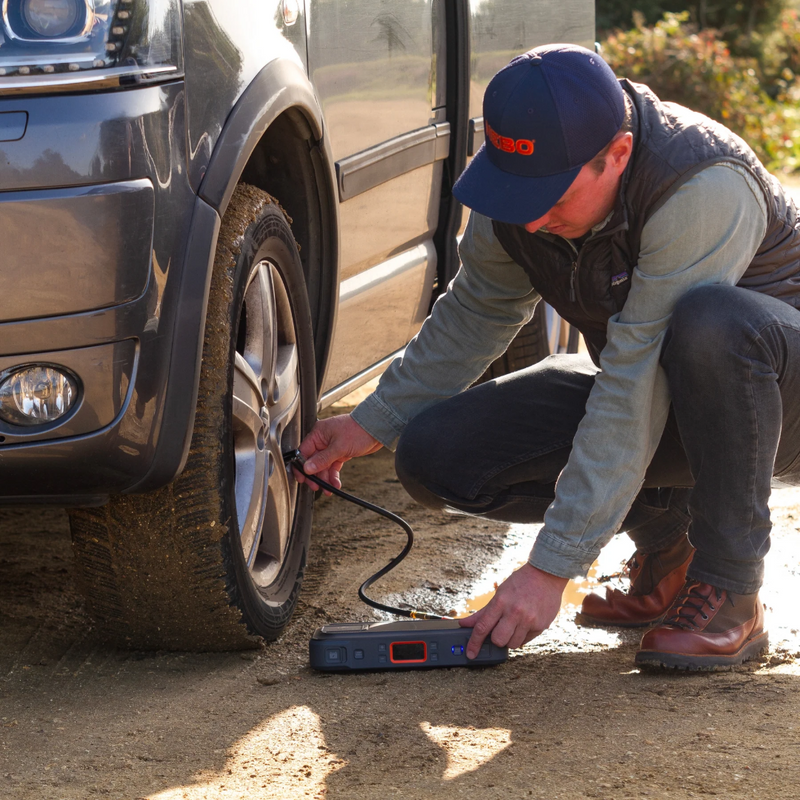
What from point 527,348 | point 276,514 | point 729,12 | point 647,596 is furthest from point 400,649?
point 729,12

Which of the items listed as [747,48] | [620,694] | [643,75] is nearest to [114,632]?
[620,694]

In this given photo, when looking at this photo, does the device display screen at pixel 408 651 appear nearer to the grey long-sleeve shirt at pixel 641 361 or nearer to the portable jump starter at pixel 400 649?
the portable jump starter at pixel 400 649

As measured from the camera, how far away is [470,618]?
7.47 feet

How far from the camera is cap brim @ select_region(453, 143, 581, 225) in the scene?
202 cm

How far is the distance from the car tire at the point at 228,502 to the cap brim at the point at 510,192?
427 millimetres

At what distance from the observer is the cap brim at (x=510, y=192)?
6.63 feet

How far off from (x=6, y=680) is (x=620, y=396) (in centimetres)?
130

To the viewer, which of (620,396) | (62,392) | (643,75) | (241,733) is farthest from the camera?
(643,75)

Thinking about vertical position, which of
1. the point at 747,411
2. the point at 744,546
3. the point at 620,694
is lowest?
the point at 620,694

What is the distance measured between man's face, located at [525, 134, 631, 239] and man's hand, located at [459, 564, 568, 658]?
0.64m

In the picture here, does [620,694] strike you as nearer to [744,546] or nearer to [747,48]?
[744,546]

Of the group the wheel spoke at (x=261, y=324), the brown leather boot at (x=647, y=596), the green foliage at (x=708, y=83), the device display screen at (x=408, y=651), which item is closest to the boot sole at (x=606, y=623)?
the brown leather boot at (x=647, y=596)

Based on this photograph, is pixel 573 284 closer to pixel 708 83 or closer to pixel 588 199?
pixel 588 199

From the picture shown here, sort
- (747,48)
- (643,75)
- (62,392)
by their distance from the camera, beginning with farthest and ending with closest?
(747,48), (643,75), (62,392)
